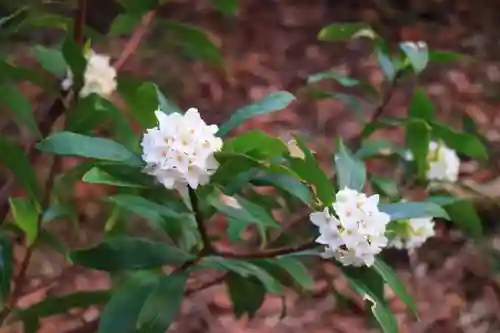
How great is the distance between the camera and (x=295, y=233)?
1030mm

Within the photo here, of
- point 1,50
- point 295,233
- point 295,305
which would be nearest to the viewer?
point 295,233

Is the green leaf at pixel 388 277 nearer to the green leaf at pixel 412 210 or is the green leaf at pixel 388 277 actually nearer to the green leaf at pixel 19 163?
the green leaf at pixel 412 210

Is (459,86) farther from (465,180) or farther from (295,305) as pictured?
(295,305)

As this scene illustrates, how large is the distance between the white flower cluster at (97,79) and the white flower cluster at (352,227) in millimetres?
441

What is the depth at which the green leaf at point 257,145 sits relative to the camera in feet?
2.43

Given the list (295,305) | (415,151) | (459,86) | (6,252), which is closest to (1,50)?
(6,252)

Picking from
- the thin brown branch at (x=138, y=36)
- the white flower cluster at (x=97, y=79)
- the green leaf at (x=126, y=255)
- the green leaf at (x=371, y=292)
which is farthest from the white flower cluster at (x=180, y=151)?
the thin brown branch at (x=138, y=36)

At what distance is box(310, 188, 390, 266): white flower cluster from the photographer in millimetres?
773

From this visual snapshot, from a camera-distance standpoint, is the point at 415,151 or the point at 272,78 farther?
the point at 272,78

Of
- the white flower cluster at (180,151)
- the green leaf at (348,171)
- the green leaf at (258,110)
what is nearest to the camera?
the white flower cluster at (180,151)

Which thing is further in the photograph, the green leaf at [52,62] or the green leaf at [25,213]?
the green leaf at [52,62]

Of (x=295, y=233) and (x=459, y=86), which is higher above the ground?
(x=295, y=233)

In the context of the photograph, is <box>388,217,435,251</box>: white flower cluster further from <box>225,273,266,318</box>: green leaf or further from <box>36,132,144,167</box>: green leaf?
<box>36,132,144,167</box>: green leaf

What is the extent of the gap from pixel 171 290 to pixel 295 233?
26cm
